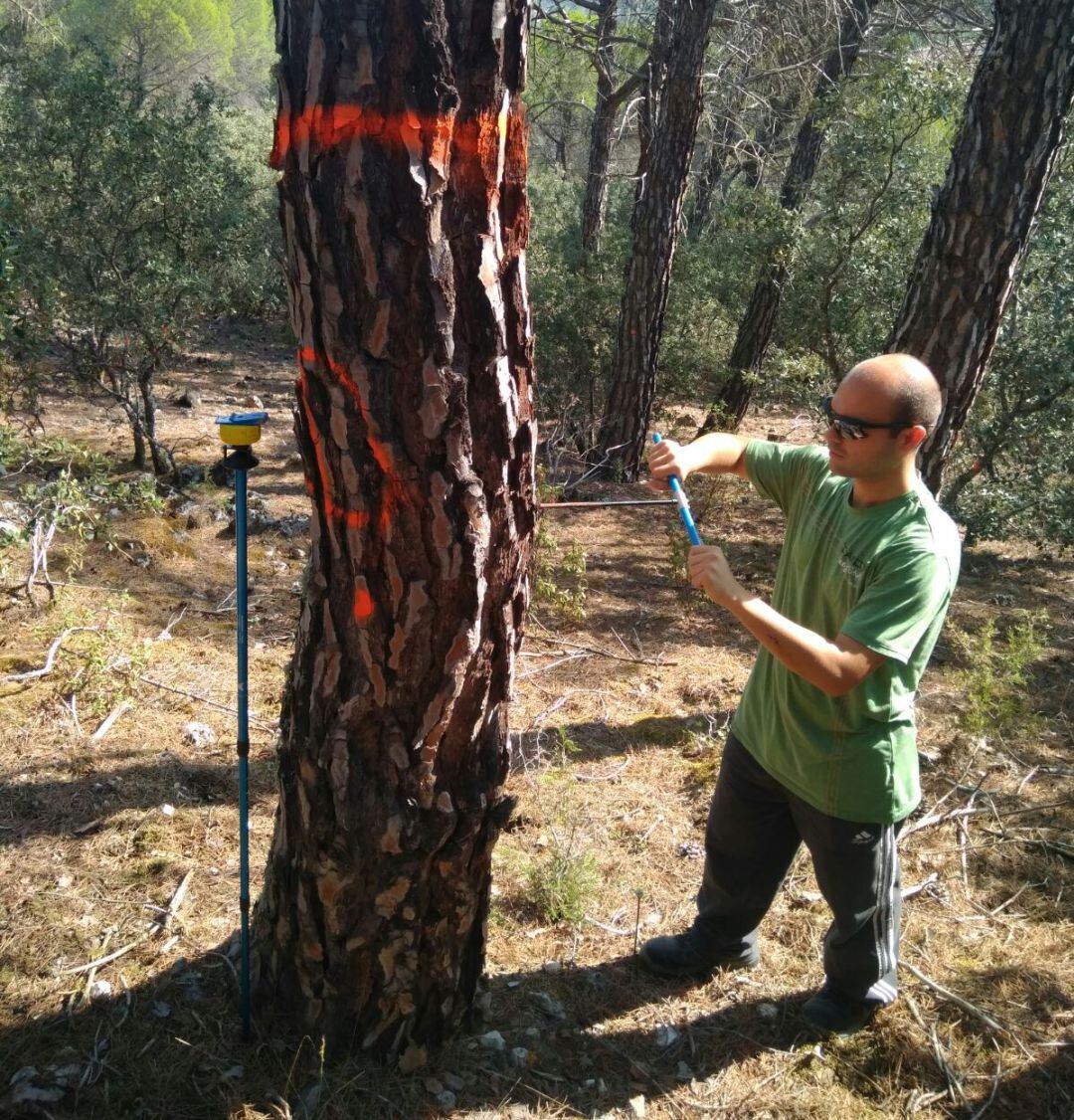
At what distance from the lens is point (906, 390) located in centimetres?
207

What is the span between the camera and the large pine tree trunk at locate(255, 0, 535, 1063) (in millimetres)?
1649

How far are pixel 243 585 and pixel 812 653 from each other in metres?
1.43

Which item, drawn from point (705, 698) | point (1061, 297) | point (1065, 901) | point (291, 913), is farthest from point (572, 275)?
point (291, 913)

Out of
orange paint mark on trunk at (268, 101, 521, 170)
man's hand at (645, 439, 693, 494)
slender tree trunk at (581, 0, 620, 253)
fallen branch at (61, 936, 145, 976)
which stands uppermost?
slender tree trunk at (581, 0, 620, 253)

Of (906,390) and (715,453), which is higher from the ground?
(906,390)

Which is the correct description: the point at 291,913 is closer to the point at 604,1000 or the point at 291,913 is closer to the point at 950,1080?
the point at 604,1000

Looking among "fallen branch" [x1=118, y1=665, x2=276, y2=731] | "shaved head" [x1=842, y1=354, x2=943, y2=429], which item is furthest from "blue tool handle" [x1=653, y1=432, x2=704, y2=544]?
"fallen branch" [x1=118, y1=665, x2=276, y2=731]

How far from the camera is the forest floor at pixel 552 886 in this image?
2412 millimetres

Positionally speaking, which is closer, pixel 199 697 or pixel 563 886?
pixel 563 886

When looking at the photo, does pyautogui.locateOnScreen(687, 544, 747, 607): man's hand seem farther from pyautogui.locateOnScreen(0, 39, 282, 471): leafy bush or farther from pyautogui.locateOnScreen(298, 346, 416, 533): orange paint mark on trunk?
pyautogui.locateOnScreen(0, 39, 282, 471): leafy bush

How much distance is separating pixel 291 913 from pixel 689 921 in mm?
1474

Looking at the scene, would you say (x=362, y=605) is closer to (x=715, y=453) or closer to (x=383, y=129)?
(x=383, y=129)

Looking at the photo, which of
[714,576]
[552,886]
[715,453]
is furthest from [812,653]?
[552,886]

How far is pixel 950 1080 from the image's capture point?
254 cm
